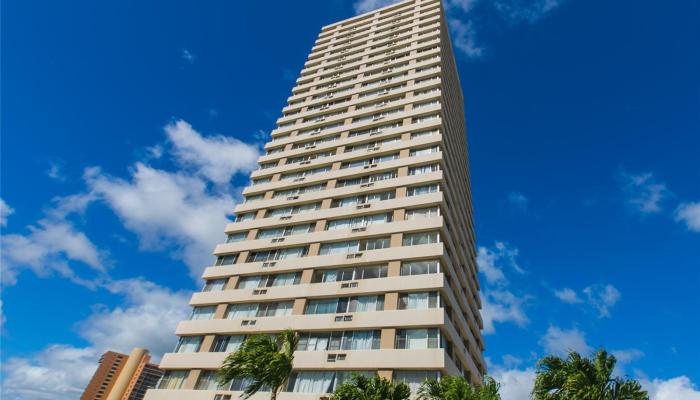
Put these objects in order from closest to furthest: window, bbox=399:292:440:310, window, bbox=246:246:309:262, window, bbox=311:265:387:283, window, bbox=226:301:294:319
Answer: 1. window, bbox=399:292:440:310
2. window, bbox=311:265:387:283
3. window, bbox=226:301:294:319
4. window, bbox=246:246:309:262

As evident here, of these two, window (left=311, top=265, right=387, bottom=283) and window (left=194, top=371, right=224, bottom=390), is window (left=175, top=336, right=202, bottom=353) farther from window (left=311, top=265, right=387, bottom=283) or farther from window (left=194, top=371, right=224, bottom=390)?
window (left=311, top=265, right=387, bottom=283)

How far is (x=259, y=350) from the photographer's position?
19.0 meters

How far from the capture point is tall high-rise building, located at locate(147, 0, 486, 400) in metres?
25.1

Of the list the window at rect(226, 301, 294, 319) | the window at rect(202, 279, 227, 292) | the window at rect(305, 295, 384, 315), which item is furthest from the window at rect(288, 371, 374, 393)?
the window at rect(202, 279, 227, 292)

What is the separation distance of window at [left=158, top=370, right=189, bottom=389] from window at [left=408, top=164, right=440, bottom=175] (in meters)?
25.2

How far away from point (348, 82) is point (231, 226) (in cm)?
Result: 2552

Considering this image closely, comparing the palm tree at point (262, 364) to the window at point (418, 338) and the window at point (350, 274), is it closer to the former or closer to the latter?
the window at point (418, 338)

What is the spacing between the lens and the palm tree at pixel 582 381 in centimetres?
1827

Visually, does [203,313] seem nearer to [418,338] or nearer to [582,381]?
[418,338]

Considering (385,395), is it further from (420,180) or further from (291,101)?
(291,101)

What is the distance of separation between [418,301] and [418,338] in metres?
2.62

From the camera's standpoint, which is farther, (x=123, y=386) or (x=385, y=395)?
(x=123, y=386)

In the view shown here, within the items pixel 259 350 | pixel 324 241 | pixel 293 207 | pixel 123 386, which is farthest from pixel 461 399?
pixel 123 386

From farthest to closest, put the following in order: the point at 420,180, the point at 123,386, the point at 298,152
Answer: the point at 123,386 < the point at 298,152 < the point at 420,180
